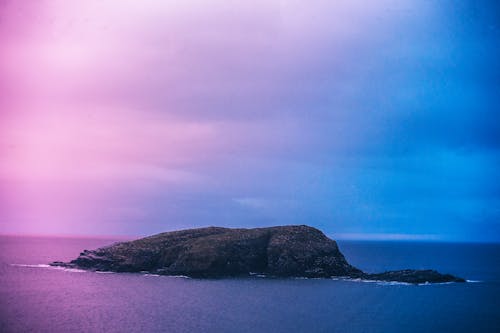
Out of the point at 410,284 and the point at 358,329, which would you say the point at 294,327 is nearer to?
the point at 358,329

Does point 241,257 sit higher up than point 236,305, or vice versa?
point 241,257

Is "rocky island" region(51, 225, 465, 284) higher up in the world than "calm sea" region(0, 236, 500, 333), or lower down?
higher up

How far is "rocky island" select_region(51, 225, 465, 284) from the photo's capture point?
101625 millimetres

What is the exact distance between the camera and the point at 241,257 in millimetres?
105812

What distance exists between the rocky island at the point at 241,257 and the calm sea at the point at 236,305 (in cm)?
591

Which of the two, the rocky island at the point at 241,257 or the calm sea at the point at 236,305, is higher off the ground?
the rocky island at the point at 241,257

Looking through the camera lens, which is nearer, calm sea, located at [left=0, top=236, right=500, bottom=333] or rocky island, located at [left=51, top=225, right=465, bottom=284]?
calm sea, located at [left=0, top=236, right=500, bottom=333]

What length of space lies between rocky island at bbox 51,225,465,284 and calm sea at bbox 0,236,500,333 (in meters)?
5.91

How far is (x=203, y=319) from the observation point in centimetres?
6153

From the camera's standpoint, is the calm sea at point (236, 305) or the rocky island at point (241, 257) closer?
the calm sea at point (236, 305)

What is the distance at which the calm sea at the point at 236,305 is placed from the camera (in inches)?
2298

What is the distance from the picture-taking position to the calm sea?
58.4 m

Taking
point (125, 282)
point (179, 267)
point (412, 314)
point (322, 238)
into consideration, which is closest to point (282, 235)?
point (322, 238)

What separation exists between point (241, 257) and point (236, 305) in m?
35.5
